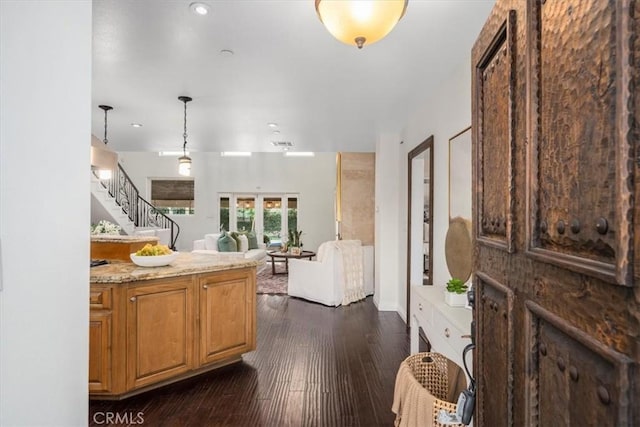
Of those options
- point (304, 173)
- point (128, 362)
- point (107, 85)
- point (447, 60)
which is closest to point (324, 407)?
point (128, 362)

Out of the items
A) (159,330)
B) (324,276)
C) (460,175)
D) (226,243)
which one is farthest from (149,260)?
(226,243)

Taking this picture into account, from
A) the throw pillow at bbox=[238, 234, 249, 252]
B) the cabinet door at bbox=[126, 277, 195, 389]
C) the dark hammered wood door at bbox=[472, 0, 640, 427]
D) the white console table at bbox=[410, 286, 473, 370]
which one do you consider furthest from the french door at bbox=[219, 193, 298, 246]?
the dark hammered wood door at bbox=[472, 0, 640, 427]

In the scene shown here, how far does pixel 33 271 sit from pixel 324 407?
6.77 feet

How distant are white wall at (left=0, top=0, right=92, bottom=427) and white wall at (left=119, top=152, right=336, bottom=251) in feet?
31.1

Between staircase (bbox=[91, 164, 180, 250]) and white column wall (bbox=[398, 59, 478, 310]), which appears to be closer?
white column wall (bbox=[398, 59, 478, 310])

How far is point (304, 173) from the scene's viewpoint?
10602 mm

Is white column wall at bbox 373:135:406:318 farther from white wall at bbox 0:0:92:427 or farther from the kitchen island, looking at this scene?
white wall at bbox 0:0:92:427

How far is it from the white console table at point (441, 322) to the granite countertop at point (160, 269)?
1.51 meters

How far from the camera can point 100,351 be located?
7.61ft

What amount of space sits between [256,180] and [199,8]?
8.77 meters

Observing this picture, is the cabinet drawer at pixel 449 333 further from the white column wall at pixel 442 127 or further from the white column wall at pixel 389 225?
the white column wall at pixel 389 225

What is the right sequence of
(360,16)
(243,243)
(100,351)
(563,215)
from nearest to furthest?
(563,215) < (360,16) < (100,351) < (243,243)

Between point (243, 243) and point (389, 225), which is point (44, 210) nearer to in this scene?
point (389, 225)

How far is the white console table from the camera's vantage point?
160cm
